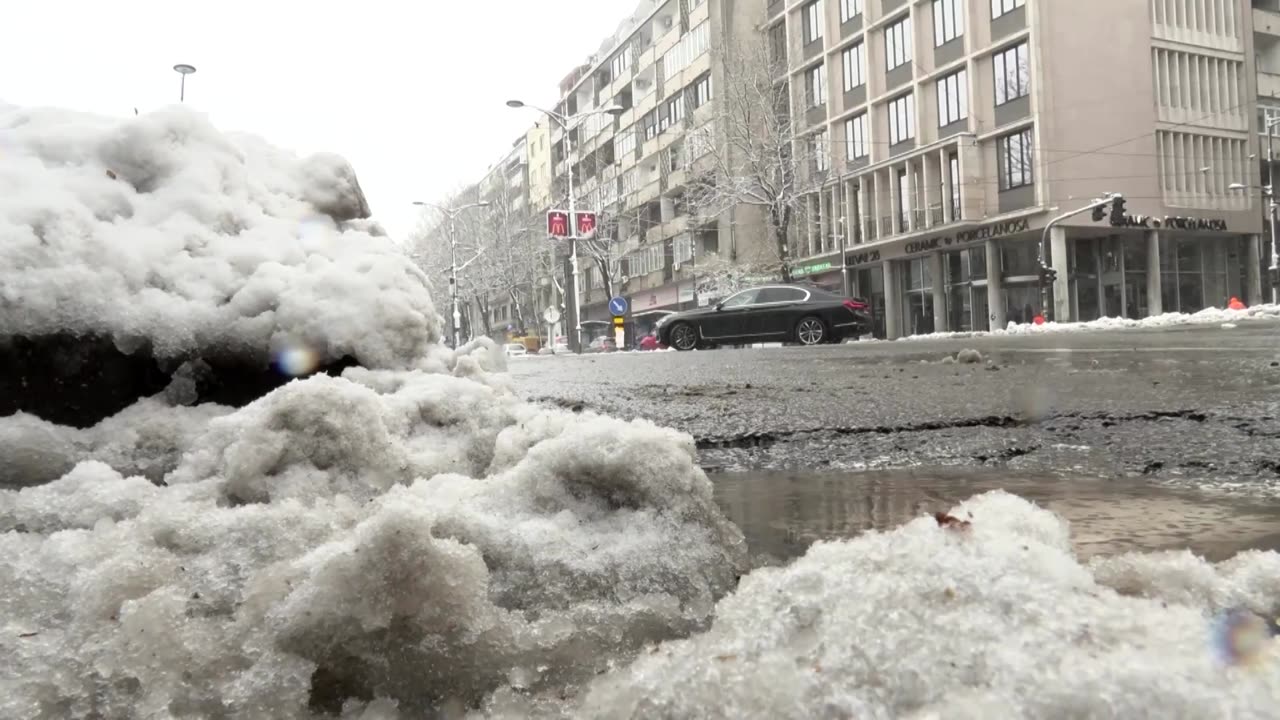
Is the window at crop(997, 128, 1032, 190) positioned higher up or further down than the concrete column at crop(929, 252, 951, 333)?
higher up

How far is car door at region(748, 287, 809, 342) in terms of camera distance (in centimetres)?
1656

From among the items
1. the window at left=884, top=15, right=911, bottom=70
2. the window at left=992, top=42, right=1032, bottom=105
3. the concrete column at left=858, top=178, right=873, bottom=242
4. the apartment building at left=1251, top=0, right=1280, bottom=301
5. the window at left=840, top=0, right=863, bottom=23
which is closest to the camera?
the window at left=992, top=42, right=1032, bottom=105

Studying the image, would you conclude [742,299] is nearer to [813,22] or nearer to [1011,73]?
[1011,73]

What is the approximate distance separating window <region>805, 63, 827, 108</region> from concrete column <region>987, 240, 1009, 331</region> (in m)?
10.1

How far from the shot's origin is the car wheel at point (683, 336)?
17.1 metres

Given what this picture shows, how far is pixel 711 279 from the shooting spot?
36250 mm

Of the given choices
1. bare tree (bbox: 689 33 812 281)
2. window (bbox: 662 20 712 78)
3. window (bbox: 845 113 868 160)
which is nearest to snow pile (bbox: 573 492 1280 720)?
bare tree (bbox: 689 33 812 281)

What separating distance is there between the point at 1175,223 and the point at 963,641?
32602 mm

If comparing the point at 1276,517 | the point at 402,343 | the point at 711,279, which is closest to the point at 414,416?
the point at 402,343

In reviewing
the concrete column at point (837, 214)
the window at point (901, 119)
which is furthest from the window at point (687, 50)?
the window at point (901, 119)

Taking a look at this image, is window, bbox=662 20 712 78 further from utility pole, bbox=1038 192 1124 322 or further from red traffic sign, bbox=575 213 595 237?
utility pole, bbox=1038 192 1124 322

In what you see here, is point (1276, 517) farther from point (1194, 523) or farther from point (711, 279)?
point (711, 279)

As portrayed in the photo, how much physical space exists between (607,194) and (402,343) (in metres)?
45.8

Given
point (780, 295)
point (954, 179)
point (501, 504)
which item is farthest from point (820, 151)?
point (501, 504)
